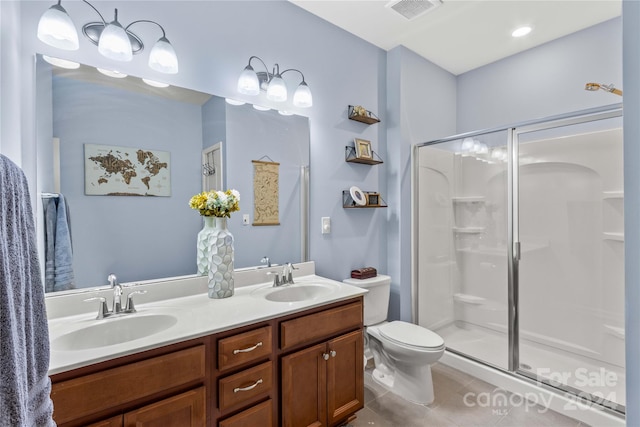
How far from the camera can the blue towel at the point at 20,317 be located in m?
0.58

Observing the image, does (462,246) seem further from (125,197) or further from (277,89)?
(125,197)

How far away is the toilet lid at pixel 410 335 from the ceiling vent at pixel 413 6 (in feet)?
7.38

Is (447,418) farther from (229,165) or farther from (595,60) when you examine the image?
(595,60)

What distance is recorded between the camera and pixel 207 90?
69.6 inches

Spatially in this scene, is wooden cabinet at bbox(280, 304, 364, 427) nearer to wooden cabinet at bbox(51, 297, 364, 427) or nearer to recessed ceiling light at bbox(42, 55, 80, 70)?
wooden cabinet at bbox(51, 297, 364, 427)

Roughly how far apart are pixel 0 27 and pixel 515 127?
276 cm

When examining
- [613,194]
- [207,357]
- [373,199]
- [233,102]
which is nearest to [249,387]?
[207,357]

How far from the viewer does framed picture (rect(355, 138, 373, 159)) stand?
242 centimetres

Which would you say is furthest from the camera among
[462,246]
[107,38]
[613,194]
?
[462,246]

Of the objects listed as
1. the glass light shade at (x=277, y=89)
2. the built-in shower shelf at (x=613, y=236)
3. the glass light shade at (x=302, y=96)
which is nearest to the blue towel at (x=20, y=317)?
the glass light shade at (x=277, y=89)

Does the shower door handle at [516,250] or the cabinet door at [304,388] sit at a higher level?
the shower door handle at [516,250]

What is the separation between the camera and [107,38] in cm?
138

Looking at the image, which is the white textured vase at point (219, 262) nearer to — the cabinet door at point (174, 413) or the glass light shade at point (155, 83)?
the cabinet door at point (174, 413)

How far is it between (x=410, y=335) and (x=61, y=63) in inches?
95.2
